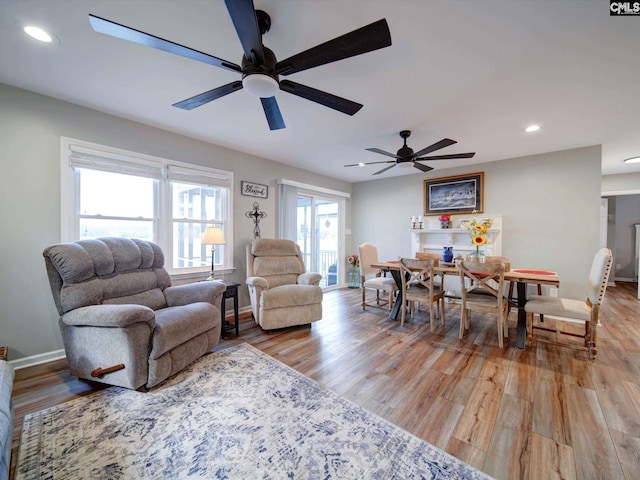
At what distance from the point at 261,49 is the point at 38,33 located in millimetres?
1593

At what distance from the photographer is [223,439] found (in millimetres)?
1504

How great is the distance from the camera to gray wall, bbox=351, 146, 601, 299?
367cm

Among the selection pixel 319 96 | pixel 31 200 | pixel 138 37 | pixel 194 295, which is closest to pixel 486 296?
pixel 319 96

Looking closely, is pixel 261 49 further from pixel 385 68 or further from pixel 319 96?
pixel 385 68

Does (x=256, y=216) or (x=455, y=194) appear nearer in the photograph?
(x=256, y=216)

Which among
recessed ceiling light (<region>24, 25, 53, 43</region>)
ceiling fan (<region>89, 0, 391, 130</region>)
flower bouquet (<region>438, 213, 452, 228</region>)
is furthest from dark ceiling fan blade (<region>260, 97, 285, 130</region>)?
flower bouquet (<region>438, 213, 452, 228</region>)

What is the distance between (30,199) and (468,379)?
14.2 feet

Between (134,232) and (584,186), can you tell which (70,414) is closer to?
(134,232)

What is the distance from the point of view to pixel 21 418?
5.45ft

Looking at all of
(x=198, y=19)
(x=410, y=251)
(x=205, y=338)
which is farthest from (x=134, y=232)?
(x=410, y=251)

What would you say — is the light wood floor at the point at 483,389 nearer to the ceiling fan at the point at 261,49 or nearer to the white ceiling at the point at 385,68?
the ceiling fan at the point at 261,49

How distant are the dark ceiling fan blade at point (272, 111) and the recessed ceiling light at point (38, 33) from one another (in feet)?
4.79

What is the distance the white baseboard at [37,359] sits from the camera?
228 cm

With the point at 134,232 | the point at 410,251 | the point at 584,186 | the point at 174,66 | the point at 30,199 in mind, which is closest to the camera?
the point at 174,66
